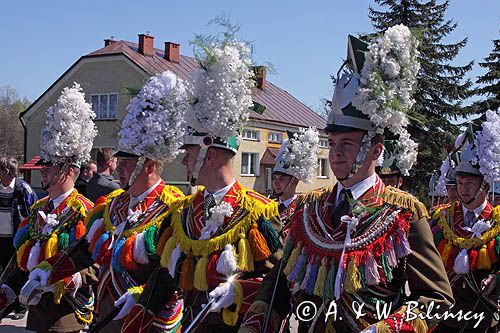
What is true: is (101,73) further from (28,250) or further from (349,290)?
(349,290)

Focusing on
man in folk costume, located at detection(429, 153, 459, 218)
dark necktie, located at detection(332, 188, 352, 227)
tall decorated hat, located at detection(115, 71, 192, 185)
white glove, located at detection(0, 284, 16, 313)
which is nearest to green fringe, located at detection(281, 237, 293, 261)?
dark necktie, located at detection(332, 188, 352, 227)

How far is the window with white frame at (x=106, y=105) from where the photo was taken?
33625 mm

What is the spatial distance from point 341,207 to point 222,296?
3.11 ft

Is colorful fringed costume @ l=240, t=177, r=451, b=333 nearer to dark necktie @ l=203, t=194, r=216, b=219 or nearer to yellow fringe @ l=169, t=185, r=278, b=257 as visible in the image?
yellow fringe @ l=169, t=185, r=278, b=257

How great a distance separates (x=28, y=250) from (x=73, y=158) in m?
0.95

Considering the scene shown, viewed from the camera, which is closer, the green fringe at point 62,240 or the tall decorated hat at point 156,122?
the tall decorated hat at point 156,122

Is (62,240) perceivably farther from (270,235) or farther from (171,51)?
(171,51)

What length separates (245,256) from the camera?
4.09m

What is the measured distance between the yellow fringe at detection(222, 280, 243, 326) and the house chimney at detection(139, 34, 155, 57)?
3070 cm

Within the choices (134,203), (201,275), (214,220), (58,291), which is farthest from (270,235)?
(58,291)

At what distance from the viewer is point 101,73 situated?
34.5 metres

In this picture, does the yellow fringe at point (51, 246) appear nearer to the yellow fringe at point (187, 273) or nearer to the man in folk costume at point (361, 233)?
the yellow fringe at point (187, 273)

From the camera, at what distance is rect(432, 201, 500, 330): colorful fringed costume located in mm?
5688

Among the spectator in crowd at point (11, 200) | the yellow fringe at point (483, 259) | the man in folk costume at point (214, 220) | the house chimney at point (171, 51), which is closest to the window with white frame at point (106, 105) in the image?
the house chimney at point (171, 51)
